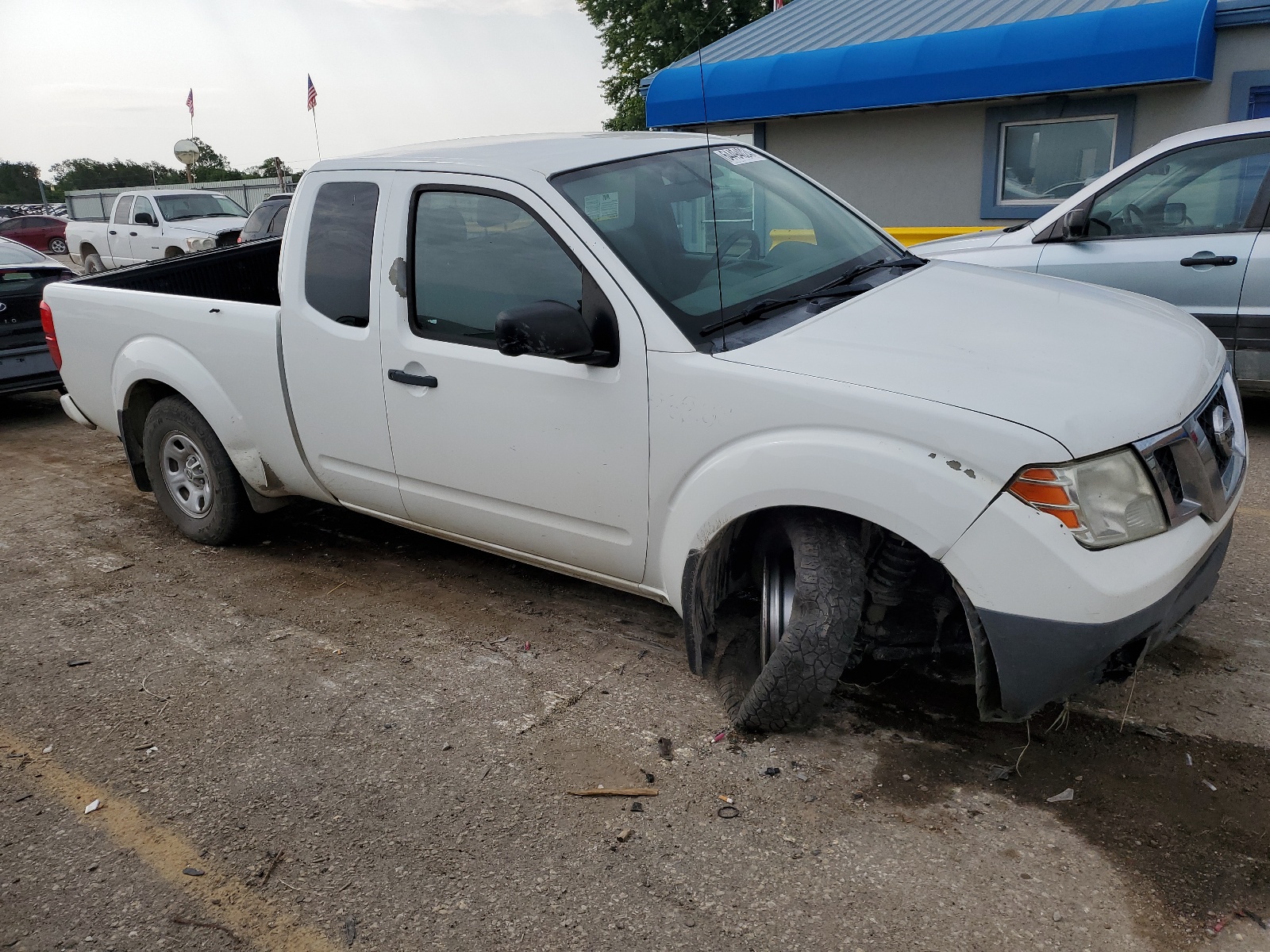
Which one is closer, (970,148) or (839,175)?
(970,148)

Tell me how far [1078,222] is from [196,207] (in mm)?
16527

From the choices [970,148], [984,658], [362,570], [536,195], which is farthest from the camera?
[970,148]

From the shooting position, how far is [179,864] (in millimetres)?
2791

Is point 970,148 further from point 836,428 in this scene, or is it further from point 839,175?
point 836,428

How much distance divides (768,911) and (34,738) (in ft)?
8.48

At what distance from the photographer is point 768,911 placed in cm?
249

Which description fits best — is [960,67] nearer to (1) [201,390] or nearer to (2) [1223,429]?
(2) [1223,429]

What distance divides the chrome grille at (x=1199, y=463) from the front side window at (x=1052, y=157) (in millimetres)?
8896

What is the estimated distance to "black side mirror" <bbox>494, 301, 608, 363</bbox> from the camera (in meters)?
3.08

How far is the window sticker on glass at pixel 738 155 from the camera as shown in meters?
4.03

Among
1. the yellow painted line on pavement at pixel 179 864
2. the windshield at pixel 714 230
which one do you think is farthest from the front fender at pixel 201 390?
the windshield at pixel 714 230

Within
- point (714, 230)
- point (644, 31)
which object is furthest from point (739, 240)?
point (644, 31)

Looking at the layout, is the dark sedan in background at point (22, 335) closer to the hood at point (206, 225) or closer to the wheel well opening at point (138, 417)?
the wheel well opening at point (138, 417)

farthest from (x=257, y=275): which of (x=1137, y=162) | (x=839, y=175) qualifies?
(x=839, y=175)
